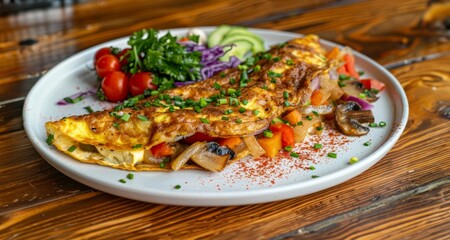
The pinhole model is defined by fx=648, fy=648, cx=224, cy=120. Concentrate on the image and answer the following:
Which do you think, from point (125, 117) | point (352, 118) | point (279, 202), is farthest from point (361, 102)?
point (125, 117)

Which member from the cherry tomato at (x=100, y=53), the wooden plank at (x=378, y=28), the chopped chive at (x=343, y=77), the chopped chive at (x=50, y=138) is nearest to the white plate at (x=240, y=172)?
the chopped chive at (x=50, y=138)

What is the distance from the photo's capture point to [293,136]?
3.37 meters

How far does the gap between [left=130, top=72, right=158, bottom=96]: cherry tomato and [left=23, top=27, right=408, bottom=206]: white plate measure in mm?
340

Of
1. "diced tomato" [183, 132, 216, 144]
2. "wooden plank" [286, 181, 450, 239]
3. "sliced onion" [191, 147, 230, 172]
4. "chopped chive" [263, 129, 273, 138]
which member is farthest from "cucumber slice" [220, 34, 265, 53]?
"wooden plank" [286, 181, 450, 239]

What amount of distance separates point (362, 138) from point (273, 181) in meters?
0.67

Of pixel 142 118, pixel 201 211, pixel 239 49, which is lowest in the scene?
pixel 201 211

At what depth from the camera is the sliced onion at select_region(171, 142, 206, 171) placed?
307 cm

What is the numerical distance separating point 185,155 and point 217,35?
5.69ft

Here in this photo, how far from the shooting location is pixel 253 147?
323 cm

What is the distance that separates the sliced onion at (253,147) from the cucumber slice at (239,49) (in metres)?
Result: 1.34

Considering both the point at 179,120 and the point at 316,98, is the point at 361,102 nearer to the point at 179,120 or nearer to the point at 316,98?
the point at 316,98

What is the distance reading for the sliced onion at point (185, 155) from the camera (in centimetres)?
307

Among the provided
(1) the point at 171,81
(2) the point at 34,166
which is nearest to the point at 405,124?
(1) the point at 171,81

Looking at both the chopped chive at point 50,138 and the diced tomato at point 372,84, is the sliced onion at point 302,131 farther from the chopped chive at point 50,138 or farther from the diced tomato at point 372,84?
the chopped chive at point 50,138
